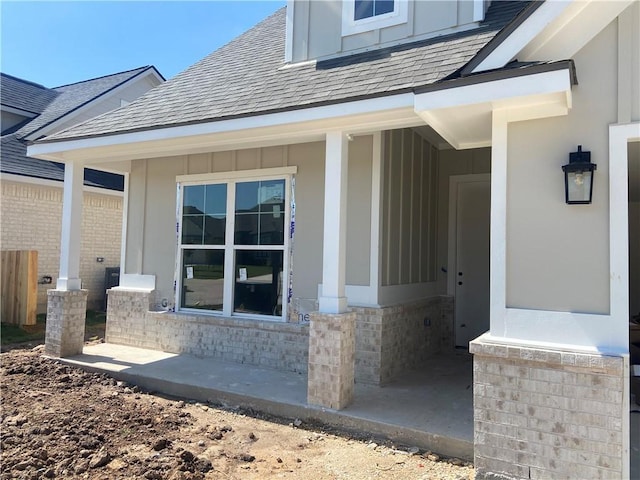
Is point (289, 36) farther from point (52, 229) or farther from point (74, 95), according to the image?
point (74, 95)

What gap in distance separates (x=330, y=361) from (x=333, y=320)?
1.39 ft

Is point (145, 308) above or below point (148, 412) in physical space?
above

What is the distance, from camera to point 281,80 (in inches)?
241

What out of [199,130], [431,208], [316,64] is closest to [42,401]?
[199,130]

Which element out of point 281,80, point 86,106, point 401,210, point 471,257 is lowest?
point 471,257

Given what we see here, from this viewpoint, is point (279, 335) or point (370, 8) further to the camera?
point (279, 335)

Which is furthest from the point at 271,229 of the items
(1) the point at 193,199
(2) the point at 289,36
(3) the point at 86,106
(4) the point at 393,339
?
(3) the point at 86,106

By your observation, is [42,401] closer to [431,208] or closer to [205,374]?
[205,374]

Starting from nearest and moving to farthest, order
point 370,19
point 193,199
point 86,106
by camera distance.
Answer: point 370,19, point 193,199, point 86,106

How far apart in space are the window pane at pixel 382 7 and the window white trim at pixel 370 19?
0.07m

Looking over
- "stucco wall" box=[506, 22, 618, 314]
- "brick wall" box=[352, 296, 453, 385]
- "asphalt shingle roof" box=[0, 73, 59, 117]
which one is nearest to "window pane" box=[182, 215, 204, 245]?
"brick wall" box=[352, 296, 453, 385]

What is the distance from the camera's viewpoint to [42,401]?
5305mm

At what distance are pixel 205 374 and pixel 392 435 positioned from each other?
2.86 m

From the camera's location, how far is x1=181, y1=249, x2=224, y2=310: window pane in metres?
7.34
